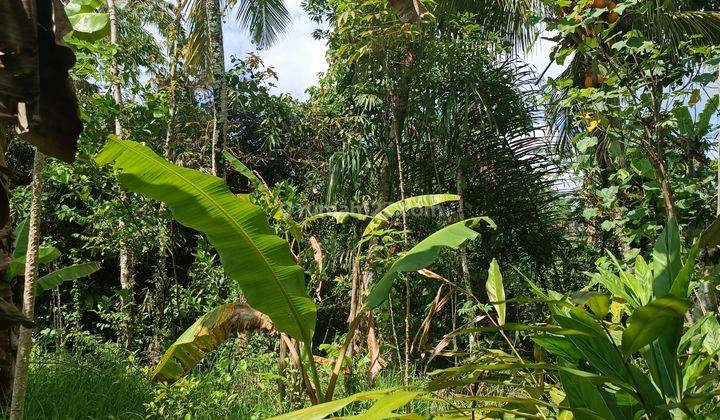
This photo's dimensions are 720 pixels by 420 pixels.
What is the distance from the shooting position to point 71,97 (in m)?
1.60

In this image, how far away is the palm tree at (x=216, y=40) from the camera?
20.0 ft

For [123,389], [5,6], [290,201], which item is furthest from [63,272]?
[5,6]

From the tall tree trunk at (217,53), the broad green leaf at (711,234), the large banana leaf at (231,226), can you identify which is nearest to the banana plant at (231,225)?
the large banana leaf at (231,226)

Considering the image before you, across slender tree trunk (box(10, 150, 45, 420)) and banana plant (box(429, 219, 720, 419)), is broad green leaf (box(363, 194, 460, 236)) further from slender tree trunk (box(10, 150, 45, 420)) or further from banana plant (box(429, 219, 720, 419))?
slender tree trunk (box(10, 150, 45, 420))

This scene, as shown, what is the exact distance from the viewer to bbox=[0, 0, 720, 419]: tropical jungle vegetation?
1.60 meters

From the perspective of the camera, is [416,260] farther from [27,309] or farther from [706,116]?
[706,116]

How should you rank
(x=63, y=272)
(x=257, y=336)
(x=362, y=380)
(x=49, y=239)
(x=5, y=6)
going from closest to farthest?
(x=5, y=6)
(x=63, y=272)
(x=362, y=380)
(x=257, y=336)
(x=49, y=239)

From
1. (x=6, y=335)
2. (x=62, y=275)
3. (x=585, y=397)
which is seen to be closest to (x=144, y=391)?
(x=62, y=275)

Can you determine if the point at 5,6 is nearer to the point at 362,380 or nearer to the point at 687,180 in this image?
the point at 362,380

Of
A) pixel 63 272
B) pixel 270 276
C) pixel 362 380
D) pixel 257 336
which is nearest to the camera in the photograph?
pixel 270 276

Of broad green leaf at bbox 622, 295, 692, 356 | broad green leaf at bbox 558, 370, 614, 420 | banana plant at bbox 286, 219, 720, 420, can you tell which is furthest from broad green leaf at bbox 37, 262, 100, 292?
broad green leaf at bbox 622, 295, 692, 356

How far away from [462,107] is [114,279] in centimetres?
513

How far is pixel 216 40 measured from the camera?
6.20 meters

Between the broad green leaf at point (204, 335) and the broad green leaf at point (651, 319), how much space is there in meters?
1.92
